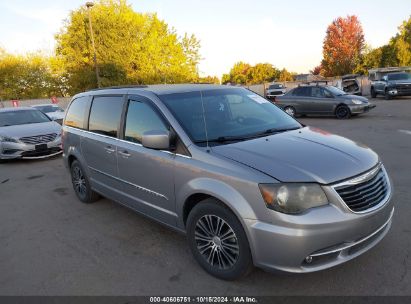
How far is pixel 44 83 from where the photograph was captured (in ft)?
127

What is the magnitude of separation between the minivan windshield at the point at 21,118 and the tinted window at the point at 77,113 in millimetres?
5308

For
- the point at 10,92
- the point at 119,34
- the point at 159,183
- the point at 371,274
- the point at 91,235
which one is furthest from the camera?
Answer: the point at 10,92

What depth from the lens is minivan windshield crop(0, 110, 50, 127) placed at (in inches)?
416

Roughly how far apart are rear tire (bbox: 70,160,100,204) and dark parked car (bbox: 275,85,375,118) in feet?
35.9

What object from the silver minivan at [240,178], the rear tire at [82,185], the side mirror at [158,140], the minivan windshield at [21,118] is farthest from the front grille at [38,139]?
the side mirror at [158,140]

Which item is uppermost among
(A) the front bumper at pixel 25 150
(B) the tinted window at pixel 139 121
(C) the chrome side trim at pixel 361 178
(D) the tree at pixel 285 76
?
(D) the tree at pixel 285 76

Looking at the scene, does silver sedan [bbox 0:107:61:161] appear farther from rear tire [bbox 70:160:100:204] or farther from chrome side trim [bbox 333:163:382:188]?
chrome side trim [bbox 333:163:382:188]

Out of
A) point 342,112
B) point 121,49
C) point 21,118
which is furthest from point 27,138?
point 121,49

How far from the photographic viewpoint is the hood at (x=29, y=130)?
9706mm

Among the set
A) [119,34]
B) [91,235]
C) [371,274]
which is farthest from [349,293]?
[119,34]

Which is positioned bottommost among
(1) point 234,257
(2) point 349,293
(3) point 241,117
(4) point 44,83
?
(2) point 349,293

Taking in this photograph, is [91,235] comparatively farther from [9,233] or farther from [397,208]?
→ [397,208]

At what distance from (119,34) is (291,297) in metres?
35.0

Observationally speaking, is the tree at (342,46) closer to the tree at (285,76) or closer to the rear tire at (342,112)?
the tree at (285,76)
